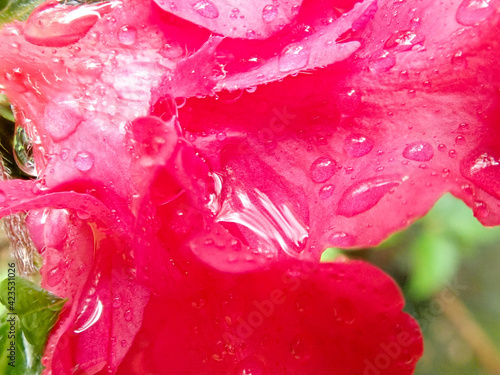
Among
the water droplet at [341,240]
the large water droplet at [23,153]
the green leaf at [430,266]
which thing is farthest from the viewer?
the green leaf at [430,266]

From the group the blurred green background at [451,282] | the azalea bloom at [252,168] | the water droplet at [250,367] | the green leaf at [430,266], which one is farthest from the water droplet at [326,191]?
the green leaf at [430,266]

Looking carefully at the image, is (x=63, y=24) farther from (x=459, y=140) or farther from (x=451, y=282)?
(x=451, y=282)

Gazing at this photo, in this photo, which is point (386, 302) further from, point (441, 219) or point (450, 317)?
point (450, 317)

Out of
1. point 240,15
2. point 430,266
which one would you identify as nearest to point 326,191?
point 240,15

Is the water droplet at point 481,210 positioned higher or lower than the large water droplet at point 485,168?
lower

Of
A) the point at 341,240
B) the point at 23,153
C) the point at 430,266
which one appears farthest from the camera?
the point at 430,266

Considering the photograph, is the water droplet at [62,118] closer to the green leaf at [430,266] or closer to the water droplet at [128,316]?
the water droplet at [128,316]

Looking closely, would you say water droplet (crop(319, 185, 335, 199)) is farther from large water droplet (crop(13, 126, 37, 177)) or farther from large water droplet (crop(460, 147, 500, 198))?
large water droplet (crop(13, 126, 37, 177))
